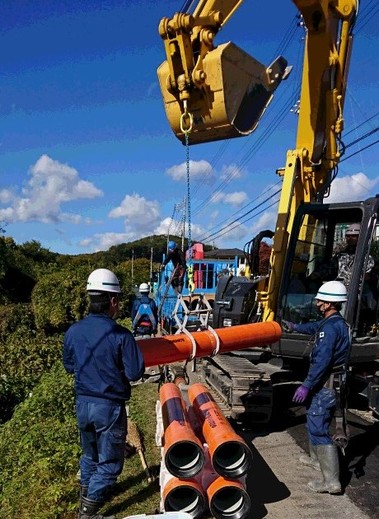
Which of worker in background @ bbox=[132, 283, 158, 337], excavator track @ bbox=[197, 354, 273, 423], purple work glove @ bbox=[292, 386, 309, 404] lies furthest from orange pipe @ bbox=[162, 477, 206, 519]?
worker in background @ bbox=[132, 283, 158, 337]

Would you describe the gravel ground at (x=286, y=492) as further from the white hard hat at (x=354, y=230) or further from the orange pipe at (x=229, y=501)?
the white hard hat at (x=354, y=230)

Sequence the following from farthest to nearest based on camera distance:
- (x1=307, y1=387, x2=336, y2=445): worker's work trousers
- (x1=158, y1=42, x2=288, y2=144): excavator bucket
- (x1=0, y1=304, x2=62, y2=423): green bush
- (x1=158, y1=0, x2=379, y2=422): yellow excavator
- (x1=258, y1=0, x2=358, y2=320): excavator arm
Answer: (x1=0, y1=304, x2=62, y2=423): green bush
(x1=258, y1=0, x2=358, y2=320): excavator arm
(x1=158, y1=0, x2=379, y2=422): yellow excavator
(x1=158, y1=42, x2=288, y2=144): excavator bucket
(x1=307, y1=387, x2=336, y2=445): worker's work trousers

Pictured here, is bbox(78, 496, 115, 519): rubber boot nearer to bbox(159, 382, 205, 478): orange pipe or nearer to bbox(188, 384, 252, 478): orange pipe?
bbox(159, 382, 205, 478): orange pipe

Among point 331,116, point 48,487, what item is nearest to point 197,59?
point 331,116

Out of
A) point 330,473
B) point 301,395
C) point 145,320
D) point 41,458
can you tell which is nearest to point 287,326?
point 301,395

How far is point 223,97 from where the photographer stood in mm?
5184

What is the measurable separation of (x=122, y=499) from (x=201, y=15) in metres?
4.93

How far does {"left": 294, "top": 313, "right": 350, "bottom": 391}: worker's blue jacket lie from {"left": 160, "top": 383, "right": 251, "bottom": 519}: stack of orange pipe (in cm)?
107

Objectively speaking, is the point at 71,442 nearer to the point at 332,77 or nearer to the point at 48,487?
the point at 48,487

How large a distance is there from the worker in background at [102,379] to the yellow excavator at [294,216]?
2.25 metres

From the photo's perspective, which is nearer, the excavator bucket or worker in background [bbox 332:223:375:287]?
the excavator bucket

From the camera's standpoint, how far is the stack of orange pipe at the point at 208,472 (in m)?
4.32

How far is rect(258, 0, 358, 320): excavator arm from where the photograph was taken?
7383 mm

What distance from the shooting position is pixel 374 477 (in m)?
5.46
